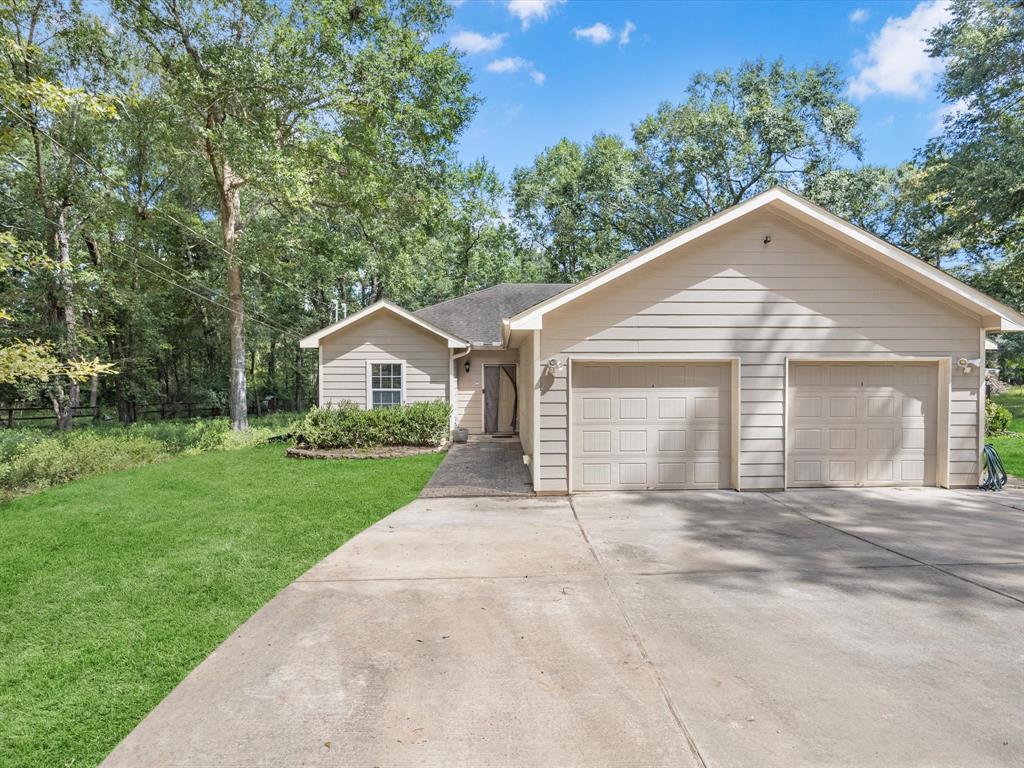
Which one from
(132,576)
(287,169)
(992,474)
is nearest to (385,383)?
(287,169)

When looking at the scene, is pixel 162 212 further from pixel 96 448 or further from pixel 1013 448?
pixel 1013 448

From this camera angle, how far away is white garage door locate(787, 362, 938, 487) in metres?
7.33

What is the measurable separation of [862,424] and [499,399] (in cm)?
900

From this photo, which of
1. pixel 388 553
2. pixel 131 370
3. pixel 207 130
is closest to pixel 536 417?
pixel 388 553

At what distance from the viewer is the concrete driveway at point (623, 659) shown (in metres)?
2.24

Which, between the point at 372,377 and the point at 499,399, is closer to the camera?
the point at 372,377

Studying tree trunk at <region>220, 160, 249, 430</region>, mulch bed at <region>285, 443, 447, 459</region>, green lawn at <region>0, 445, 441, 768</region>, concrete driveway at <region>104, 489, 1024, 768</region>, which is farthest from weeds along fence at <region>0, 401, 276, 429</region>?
concrete driveway at <region>104, 489, 1024, 768</region>

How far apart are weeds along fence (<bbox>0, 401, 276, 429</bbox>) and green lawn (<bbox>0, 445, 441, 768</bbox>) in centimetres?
1204

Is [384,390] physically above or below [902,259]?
below

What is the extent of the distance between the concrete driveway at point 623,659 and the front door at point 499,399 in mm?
9220

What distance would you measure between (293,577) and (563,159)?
27.5m

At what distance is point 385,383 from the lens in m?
13.2

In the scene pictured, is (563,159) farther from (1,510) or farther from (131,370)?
(1,510)

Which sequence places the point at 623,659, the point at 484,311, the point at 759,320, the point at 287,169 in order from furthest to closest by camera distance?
the point at 484,311
the point at 287,169
the point at 759,320
the point at 623,659
